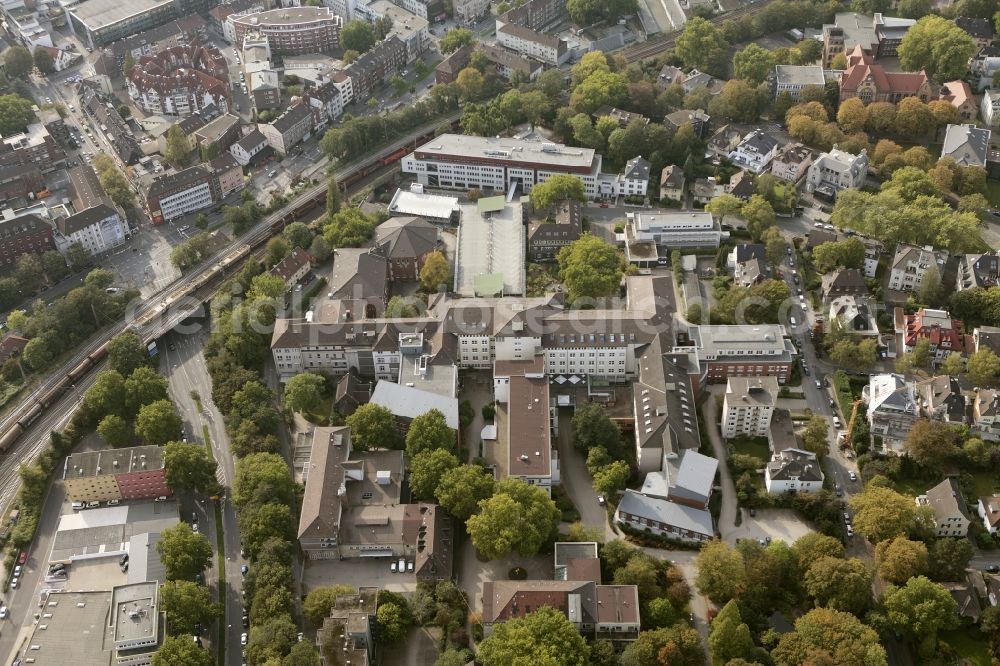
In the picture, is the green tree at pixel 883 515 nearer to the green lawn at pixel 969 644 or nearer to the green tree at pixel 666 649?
the green lawn at pixel 969 644

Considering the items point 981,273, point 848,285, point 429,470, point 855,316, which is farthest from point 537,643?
point 981,273

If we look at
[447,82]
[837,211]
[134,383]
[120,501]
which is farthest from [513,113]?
[120,501]

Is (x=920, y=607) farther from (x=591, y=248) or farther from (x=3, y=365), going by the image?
(x=3, y=365)

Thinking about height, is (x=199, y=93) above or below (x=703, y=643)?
above

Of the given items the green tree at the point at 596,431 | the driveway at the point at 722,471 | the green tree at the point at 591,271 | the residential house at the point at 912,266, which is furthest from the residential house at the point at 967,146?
the green tree at the point at 596,431

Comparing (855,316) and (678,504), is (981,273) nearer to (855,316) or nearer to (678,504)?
(855,316)

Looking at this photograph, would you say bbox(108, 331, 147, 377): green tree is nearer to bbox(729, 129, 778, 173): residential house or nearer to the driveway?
the driveway
